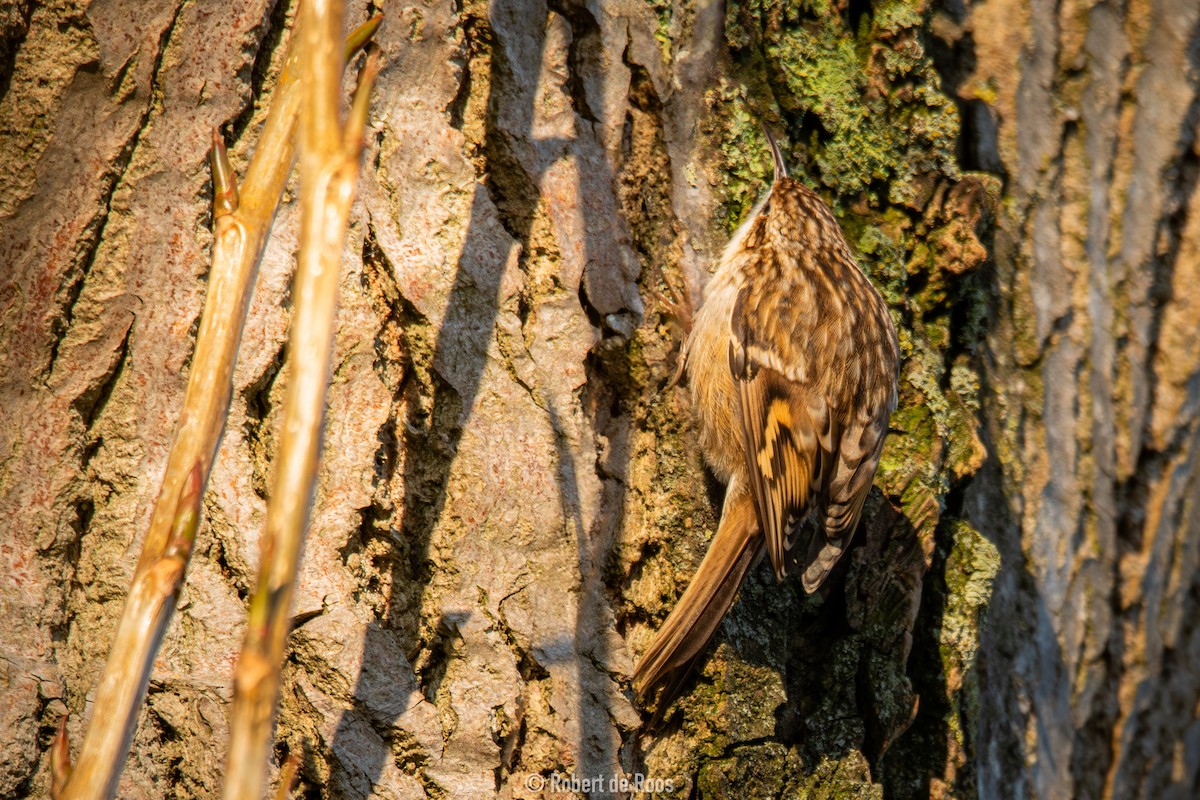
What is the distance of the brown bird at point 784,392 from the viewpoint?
5.95 feet

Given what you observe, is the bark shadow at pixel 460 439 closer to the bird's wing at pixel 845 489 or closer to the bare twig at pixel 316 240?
the bird's wing at pixel 845 489

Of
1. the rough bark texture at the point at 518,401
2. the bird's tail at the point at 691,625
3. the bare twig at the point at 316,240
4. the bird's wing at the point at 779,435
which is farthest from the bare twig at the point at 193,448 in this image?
the bird's wing at the point at 779,435

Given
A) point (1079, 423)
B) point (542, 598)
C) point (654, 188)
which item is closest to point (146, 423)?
point (542, 598)

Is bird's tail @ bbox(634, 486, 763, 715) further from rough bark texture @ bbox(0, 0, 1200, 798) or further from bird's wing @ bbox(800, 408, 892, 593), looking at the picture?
bird's wing @ bbox(800, 408, 892, 593)

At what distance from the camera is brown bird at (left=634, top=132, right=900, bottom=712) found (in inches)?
71.4

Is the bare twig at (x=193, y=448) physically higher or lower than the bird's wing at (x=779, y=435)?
lower

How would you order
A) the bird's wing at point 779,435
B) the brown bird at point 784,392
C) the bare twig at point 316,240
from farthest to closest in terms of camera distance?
the bird's wing at point 779,435 < the brown bird at point 784,392 < the bare twig at point 316,240

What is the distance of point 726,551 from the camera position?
1740 mm

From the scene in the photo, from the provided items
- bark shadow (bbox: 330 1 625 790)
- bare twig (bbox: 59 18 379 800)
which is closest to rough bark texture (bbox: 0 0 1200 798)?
bark shadow (bbox: 330 1 625 790)

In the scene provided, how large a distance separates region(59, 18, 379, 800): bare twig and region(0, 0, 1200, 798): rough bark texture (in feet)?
0.95

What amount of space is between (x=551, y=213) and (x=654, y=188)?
0.21 m

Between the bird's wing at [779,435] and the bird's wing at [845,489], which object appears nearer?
the bird's wing at [845,489]

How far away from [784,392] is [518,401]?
84 cm

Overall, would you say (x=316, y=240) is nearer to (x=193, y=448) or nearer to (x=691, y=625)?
(x=193, y=448)
